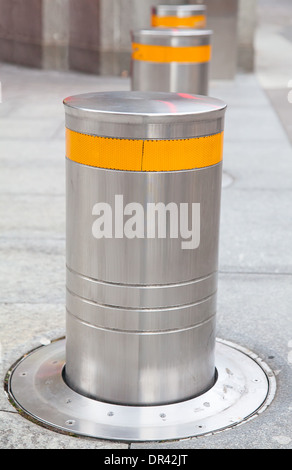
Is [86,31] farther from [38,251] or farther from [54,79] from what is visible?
[38,251]

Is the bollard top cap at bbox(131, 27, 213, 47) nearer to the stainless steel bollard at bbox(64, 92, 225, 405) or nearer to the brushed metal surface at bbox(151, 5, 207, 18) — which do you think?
the stainless steel bollard at bbox(64, 92, 225, 405)

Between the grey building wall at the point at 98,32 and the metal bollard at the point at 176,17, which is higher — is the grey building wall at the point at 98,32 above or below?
below

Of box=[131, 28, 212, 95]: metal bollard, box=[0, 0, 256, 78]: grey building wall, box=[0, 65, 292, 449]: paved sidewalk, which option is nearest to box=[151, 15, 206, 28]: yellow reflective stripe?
box=[0, 0, 256, 78]: grey building wall

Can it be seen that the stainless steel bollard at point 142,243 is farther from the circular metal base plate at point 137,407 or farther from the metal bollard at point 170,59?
the metal bollard at point 170,59

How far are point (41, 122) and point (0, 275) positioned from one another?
18.5 feet

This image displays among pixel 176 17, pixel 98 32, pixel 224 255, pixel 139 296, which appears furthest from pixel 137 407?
pixel 98 32

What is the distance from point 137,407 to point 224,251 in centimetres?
245

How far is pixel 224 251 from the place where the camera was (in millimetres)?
5969

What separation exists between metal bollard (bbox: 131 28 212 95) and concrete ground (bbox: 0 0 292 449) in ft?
3.52

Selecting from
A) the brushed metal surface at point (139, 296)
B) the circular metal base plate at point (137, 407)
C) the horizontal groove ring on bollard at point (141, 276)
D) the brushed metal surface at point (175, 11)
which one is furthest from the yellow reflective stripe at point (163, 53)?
the brushed metal surface at point (175, 11)

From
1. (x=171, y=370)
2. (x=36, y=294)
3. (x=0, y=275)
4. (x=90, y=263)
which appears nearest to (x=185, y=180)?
(x=90, y=263)

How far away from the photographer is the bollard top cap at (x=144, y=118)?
3277 mm

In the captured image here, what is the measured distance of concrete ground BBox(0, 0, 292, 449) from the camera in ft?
11.8

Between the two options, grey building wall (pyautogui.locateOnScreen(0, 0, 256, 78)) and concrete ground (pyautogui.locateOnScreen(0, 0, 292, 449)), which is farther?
grey building wall (pyautogui.locateOnScreen(0, 0, 256, 78))
